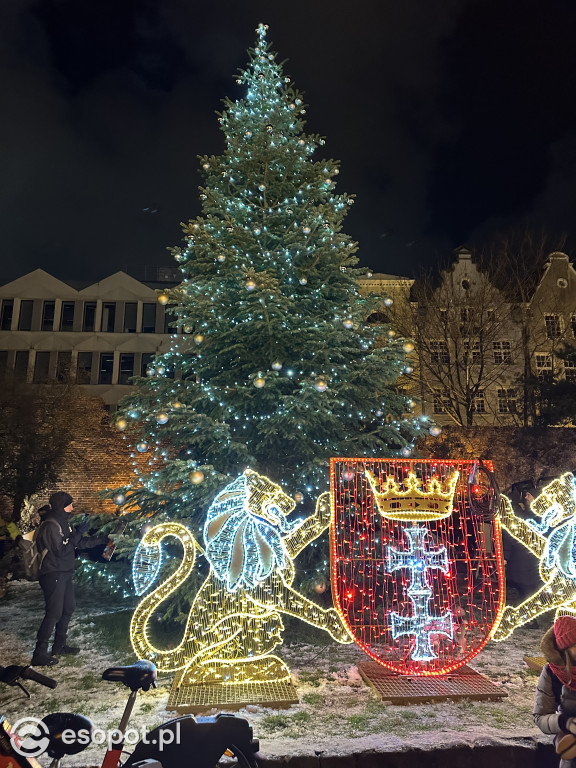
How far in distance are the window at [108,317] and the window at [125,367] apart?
5.78ft

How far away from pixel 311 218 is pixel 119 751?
789cm

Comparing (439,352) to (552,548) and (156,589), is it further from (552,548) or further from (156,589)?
(156,589)

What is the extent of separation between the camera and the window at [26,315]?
92.4 ft

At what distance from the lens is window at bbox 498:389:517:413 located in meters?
19.6

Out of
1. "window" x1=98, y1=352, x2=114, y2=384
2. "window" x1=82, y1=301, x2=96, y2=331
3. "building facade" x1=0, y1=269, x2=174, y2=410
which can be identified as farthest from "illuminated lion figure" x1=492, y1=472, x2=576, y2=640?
"window" x1=82, y1=301, x2=96, y2=331

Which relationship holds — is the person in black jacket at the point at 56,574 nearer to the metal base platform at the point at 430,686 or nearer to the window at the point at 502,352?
the metal base platform at the point at 430,686

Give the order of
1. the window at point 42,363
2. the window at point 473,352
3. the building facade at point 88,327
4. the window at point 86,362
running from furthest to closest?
the building facade at point 88,327, the window at point 42,363, the window at point 86,362, the window at point 473,352

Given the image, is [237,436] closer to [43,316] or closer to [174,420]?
[174,420]

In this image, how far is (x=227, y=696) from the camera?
198 inches

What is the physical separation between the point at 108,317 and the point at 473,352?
19.6 m

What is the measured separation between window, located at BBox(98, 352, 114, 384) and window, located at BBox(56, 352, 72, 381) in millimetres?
1642

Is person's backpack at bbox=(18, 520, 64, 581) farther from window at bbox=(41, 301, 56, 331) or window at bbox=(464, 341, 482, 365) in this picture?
window at bbox=(41, 301, 56, 331)

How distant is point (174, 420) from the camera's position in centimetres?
768

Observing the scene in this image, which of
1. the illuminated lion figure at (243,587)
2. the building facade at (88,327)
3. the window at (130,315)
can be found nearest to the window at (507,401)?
the illuminated lion figure at (243,587)
